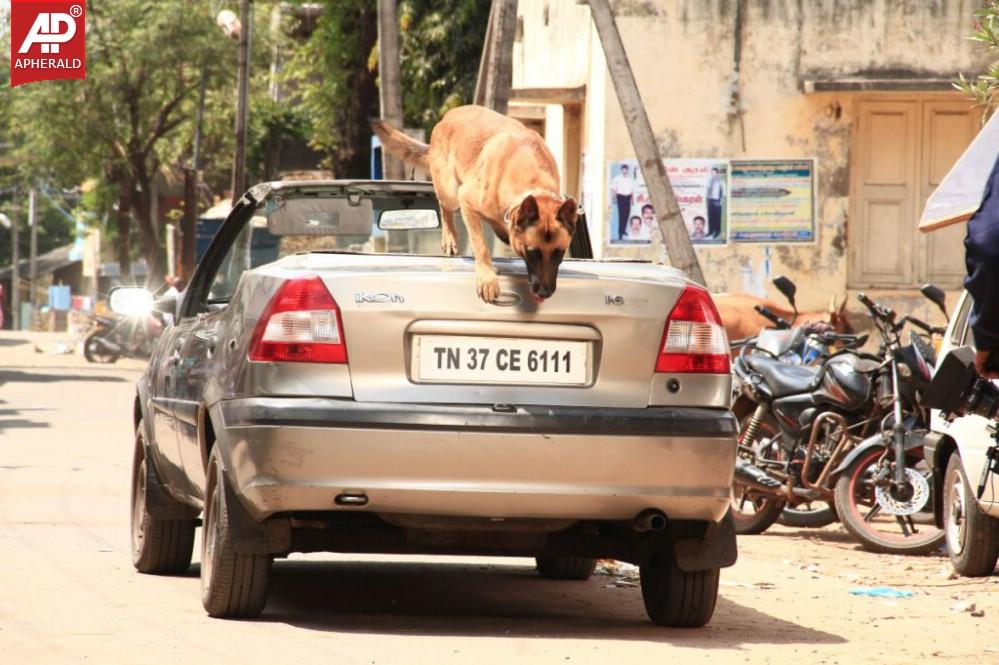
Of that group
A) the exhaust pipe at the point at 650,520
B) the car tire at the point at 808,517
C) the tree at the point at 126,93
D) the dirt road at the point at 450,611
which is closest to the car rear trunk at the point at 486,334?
the exhaust pipe at the point at 650,520

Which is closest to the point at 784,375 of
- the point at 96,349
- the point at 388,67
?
the point at 388,67

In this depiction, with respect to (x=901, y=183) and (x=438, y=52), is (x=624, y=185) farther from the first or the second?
(x=438, y=52)

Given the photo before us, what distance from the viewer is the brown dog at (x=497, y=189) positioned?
246 inches

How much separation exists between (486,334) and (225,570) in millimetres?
1226

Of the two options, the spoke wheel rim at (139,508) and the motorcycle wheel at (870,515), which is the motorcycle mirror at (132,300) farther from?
the motorcycle wheel at (870,515)

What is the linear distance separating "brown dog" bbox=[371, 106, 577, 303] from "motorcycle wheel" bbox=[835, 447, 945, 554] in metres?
3.46

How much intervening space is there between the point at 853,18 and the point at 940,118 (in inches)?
59.2

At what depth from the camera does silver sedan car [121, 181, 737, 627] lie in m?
6.04

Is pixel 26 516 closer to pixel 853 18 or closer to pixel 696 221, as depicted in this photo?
pixel 696 221

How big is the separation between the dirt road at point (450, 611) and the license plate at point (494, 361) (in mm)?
894

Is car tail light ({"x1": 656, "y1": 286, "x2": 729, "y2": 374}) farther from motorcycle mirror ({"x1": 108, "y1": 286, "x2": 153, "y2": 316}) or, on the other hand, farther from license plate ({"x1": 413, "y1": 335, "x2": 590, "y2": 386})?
motorcycle mirror ({"x1": 108, "y1": 286, "x2": 153, "y2": 316})

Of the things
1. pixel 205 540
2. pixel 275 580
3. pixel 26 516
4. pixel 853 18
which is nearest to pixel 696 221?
pixel 853 18

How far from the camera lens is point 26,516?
1041 cm

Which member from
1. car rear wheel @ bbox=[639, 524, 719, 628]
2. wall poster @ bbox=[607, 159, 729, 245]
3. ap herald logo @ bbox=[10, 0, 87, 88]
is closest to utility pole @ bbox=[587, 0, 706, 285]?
wall poster @ bbox=[607, 159, 729, 245]
